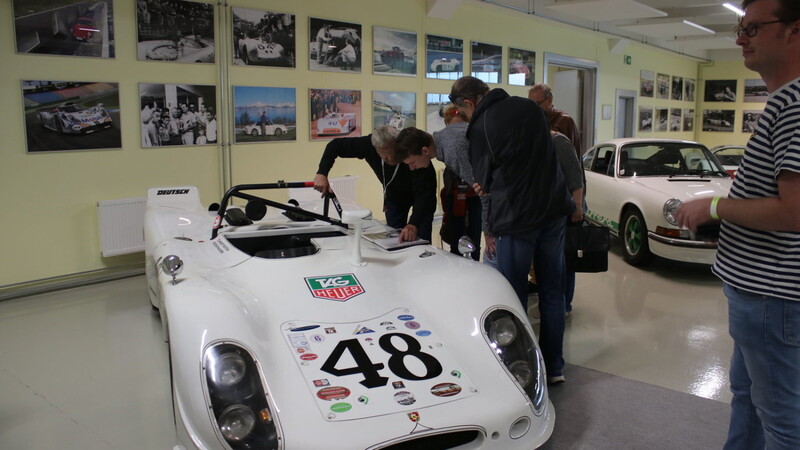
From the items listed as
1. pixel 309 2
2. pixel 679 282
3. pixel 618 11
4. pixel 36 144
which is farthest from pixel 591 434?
pixel 618 11

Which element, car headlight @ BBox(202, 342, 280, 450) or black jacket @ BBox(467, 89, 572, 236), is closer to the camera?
car headlight @ BBox(202, 342, 280, 450)

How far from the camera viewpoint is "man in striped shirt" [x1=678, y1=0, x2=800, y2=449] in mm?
1688

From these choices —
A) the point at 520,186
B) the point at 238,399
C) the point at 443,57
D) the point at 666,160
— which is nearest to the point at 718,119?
the point at 443,57

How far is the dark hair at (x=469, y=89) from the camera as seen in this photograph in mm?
3268

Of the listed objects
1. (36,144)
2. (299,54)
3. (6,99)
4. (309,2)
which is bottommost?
(36,144)

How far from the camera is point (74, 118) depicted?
569 centimetres

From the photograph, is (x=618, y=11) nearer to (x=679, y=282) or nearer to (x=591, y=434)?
(x=679, y=282)

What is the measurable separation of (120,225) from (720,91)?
57.6 ft

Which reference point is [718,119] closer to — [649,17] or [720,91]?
[720,91]

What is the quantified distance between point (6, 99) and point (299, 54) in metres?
3.20

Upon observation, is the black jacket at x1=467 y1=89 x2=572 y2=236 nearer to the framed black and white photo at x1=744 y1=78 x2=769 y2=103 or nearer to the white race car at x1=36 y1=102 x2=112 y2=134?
the white race car at x1=36 y1=102 x2=112 y2=134

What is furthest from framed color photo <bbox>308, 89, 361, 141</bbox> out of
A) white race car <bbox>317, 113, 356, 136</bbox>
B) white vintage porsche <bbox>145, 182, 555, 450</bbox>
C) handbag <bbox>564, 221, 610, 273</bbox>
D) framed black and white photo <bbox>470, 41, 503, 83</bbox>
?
handbag <bbox>564, 221, 610, 273</bbox>

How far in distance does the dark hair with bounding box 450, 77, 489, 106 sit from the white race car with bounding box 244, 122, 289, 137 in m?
4.22

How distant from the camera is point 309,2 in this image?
24.2 ft
